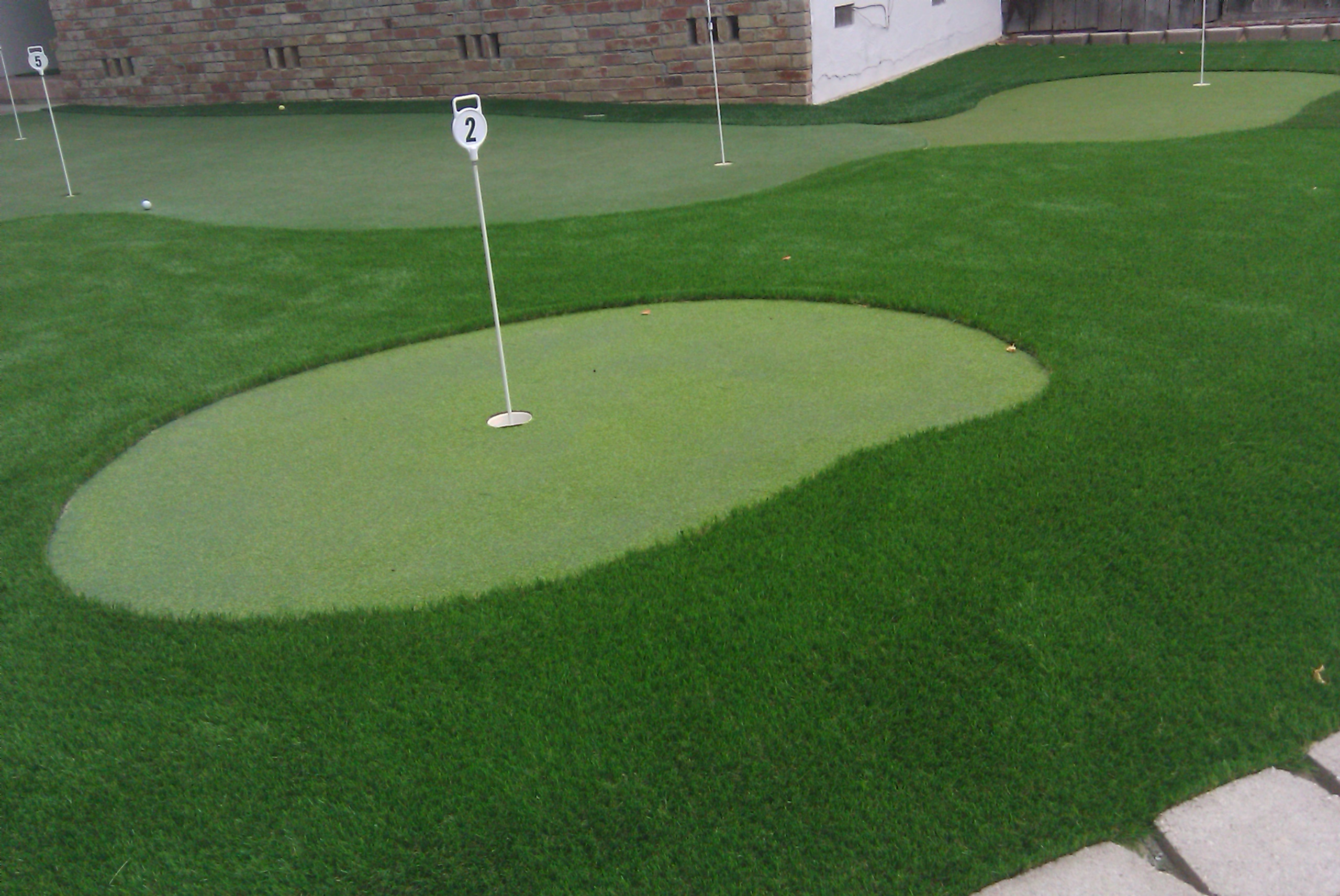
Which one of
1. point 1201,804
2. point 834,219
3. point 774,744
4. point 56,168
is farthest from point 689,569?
point 56,168

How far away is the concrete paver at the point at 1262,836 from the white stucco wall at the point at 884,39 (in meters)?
9.84

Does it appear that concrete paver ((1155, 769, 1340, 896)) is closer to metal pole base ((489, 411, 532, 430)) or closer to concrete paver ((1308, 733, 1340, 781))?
concrete paver ((1308, 733, 1340, 781))

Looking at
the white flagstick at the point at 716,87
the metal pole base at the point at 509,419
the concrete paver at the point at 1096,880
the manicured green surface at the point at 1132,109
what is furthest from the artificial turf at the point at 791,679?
the manicured green surface at the point at 1132,109

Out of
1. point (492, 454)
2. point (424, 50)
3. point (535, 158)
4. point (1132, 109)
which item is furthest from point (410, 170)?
point (492, 454)

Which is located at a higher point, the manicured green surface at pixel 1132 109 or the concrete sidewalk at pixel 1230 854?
the manicured green surface at pixel 1132 109

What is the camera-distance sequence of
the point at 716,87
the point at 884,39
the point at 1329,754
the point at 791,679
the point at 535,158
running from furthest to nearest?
the point at 884,39, the point at 535,158, the point at 716,87, the point at 791,679, the point at 1329,754

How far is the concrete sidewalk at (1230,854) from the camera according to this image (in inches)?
65.0

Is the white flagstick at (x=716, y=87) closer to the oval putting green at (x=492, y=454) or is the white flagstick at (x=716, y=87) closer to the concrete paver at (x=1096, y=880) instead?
the oval putting green at (x=492, y=454)

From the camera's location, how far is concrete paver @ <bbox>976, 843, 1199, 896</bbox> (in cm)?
165

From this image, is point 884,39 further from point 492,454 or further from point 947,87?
point 492,454

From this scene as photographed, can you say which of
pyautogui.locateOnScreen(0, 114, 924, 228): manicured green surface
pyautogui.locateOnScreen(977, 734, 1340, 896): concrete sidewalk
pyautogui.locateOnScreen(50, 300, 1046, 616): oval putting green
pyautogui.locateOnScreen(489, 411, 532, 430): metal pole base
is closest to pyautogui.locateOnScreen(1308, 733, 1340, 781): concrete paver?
pyautogui.locateOnScreen(977, 734, 1340, 896): concrete sidewalk

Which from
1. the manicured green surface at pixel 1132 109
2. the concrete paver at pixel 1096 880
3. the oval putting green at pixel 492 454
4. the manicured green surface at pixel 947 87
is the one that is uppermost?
the manicured green surface at pixel 947 87

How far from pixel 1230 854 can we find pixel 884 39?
11.5m

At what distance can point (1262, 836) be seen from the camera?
1735 millimetres
